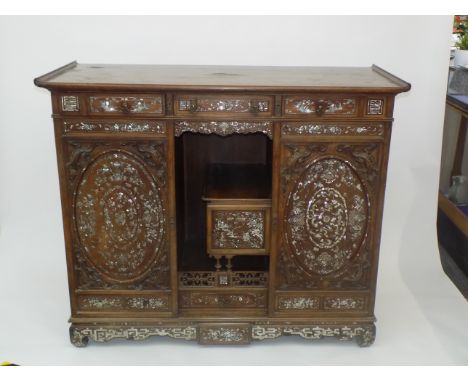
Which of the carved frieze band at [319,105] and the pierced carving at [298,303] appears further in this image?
the pierced carving at [298,303]

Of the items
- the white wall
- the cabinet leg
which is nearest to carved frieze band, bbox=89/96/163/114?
the white wall

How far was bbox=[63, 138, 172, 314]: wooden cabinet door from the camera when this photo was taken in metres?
2.43

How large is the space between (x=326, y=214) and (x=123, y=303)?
970 mm

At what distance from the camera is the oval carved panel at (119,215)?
2.45m

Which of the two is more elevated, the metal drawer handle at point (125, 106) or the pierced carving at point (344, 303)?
the metal drawer handle at point (125, 106)

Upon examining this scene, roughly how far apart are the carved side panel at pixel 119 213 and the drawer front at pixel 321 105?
0.55m

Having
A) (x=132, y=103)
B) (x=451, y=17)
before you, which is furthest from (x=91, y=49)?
(x=451, y=17)

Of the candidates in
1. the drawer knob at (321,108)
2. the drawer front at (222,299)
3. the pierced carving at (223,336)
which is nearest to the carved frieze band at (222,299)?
the drawer front at (222,299)

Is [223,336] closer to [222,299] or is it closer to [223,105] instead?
[222,299]

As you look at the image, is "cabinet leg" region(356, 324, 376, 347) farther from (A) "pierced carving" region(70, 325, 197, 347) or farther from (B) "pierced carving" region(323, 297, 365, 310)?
(A) "pierced carving" region(70, 325, 197, 347)

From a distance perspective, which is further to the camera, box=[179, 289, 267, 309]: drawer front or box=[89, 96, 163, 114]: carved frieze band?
box=[179, 289, 267, 309]: drawer front

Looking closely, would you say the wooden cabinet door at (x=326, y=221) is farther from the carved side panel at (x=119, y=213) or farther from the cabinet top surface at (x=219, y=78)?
the carved side panel at (x=119, y=213)

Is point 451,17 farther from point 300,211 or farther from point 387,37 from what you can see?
point 300,211

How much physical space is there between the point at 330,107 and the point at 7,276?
79.1 inches
